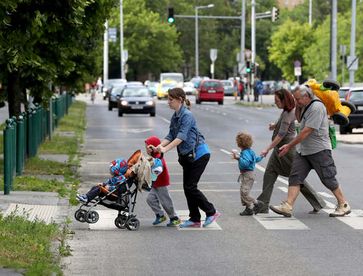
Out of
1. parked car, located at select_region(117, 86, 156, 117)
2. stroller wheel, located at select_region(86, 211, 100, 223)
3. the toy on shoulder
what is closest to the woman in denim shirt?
stroller wheel, located at select_region(86, 211, 100, 223)

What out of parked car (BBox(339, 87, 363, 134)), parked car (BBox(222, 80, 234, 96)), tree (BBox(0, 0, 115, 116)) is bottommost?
parked car (BBox(222, 80, 234, 96))

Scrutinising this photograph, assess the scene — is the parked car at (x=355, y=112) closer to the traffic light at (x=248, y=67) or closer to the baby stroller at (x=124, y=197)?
the baby stroller at (x=124, y=197)

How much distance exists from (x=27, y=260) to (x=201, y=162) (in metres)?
3.71

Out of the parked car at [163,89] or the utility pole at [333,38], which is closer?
the utility pole at [333,38]

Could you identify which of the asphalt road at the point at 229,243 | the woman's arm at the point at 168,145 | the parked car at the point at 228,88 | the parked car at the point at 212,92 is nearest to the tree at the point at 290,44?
the parked car at the point at 228,88

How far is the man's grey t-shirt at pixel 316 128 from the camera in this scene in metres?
14.5

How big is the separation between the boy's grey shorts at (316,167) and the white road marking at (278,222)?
0.47 m

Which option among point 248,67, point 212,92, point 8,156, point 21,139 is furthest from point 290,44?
point 8,156

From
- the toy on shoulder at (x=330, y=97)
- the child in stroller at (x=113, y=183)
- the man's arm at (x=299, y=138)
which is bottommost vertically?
the child in stroller at (x=113, y=183)

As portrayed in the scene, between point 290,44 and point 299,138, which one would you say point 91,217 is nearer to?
point 299,138

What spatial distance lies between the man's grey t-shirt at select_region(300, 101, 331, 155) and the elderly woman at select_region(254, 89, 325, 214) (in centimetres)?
32

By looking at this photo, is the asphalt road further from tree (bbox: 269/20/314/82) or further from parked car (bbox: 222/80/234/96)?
tree (bbox: 269/20/314/82)

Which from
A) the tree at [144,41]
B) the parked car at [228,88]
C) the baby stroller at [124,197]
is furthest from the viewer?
the tree at [144,41]

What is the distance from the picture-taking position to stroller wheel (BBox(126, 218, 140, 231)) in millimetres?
13375
